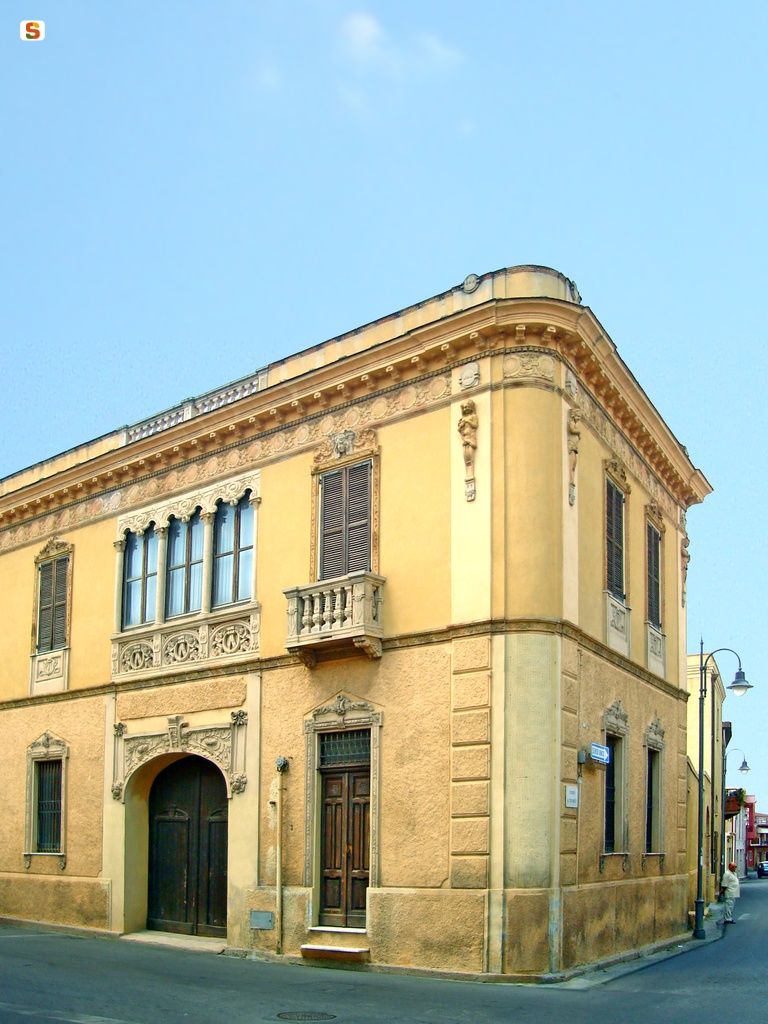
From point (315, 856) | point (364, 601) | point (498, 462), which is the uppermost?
point (498, 462)

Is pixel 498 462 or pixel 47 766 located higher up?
pixel 498 462

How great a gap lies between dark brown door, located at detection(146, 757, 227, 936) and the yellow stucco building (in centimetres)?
6

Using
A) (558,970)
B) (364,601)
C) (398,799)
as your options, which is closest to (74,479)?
(364,601)

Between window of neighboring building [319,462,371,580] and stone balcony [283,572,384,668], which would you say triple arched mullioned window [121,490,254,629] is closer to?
window of neighboring building [319,462,371,580]

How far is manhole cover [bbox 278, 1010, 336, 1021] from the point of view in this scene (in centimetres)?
1326

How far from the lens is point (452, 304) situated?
19.2 meters

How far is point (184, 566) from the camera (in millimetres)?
22812

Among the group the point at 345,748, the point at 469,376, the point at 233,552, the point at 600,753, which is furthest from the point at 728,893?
the point at 469,376

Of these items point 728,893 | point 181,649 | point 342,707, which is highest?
point 181,649

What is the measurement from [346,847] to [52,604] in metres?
9.85

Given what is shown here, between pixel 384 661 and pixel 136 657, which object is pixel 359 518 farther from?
pixel 136 657

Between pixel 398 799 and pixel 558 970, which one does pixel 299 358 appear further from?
pixel 558 970

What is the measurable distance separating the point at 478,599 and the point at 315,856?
16.0 feet

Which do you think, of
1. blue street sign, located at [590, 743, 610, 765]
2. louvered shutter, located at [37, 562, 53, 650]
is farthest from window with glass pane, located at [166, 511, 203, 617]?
blue street sign, located at [590, 743, 610, 765]
